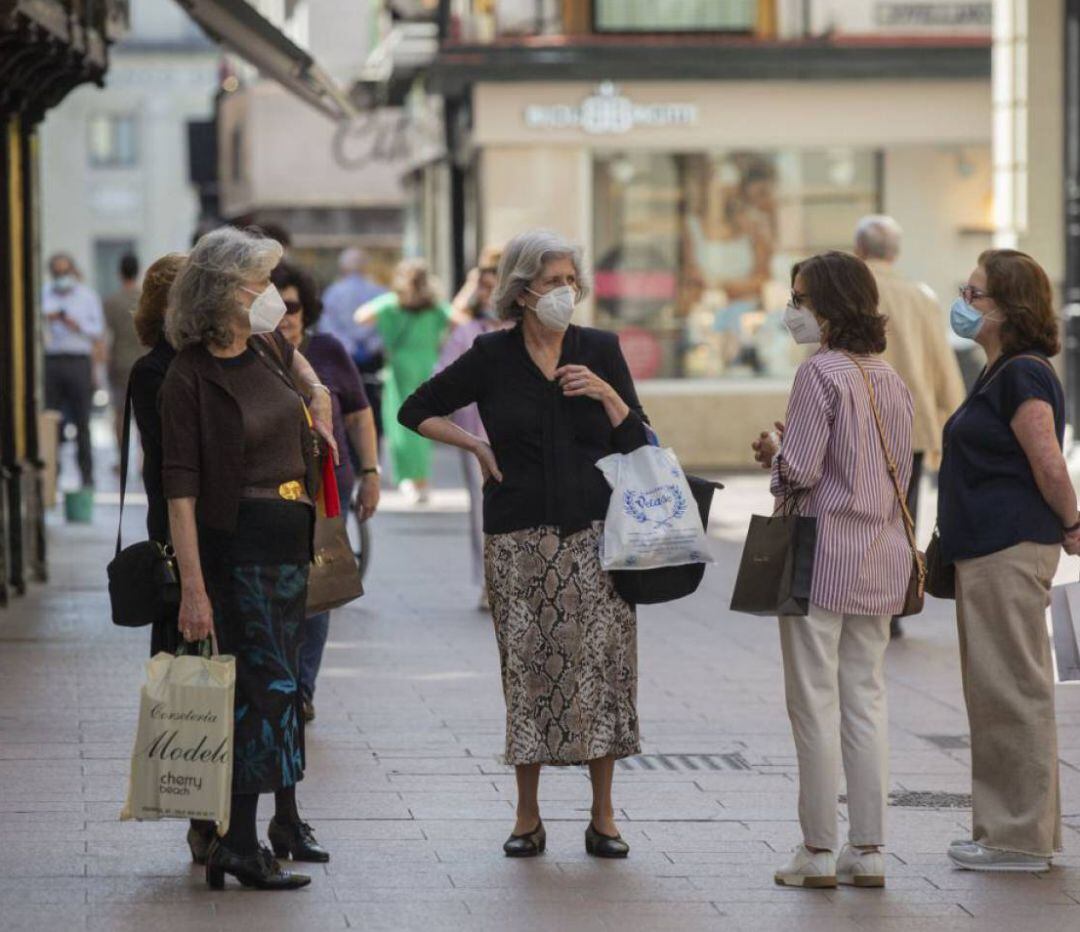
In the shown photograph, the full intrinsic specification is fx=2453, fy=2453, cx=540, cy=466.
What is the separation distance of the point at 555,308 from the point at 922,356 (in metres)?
4.86

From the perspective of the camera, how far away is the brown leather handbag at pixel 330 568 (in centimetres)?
732

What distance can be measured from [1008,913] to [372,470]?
119 inches

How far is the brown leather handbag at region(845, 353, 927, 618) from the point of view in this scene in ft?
21.6

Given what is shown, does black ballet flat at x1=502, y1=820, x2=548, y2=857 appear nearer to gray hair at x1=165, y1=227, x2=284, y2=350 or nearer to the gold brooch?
the gold brooch

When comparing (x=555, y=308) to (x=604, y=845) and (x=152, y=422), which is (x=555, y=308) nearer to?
(x=152, y=422)

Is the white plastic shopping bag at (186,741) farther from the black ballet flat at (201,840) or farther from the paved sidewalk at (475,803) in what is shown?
the black ballet flat at (201,840)

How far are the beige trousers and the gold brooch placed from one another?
6.02 ft

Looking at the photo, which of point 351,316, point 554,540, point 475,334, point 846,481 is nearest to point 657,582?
point 554,540

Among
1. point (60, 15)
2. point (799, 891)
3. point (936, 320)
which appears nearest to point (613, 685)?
point (799, 891)

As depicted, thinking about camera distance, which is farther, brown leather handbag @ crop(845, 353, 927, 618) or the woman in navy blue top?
the woman in navy blue top

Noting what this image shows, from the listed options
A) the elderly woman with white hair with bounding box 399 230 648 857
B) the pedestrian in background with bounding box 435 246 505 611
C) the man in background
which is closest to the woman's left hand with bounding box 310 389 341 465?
the elderly woman with white hair with bounding box 399 230 648 857

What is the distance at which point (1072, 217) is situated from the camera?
20.3 metres

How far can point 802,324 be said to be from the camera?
21.8ft

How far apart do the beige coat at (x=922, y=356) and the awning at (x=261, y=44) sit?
3409mm
